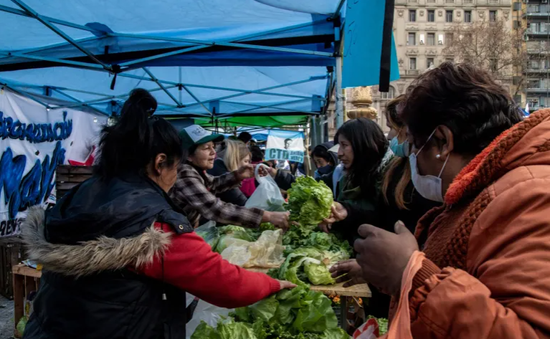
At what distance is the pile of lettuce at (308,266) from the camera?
2.73m

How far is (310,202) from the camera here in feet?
10.7

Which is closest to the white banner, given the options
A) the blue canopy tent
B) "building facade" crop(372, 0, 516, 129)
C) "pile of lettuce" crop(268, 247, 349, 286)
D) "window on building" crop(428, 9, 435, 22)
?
the blue canopy tent

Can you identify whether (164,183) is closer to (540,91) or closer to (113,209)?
(113,209)

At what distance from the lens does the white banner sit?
6.25m

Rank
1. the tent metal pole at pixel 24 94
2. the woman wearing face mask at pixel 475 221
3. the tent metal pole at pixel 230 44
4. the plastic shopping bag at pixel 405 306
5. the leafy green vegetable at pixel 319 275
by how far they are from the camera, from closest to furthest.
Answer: the woman wearing face mask at pixel 475 221 < the plastic shopping bag at pixel 405 306 < the leafy green vegetable at pixel 319 275 < the tent metal pole at pixel 230 44 < the tent metal pole at pixel 24 94

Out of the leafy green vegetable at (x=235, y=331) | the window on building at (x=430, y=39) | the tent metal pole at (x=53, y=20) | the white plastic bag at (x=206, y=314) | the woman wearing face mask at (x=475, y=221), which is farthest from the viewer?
the window on building at (x=430, y=39)

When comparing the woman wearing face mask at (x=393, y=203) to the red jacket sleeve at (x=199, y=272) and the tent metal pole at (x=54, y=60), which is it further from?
the tent metal pole at (x=54, y=60)

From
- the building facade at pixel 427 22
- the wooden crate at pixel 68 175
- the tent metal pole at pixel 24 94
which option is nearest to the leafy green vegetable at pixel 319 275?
the wooden crate at pixel 68 175

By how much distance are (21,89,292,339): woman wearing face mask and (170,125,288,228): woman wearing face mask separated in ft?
5.42

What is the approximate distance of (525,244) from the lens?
0.90 metres

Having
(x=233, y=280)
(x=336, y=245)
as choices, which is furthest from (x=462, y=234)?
(x=336, y=245)

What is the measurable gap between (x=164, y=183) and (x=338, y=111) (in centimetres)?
321

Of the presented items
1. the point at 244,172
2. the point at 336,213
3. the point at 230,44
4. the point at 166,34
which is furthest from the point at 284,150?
the point at 336,213

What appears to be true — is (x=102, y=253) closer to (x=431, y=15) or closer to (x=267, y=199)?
(x=267, y=199)
